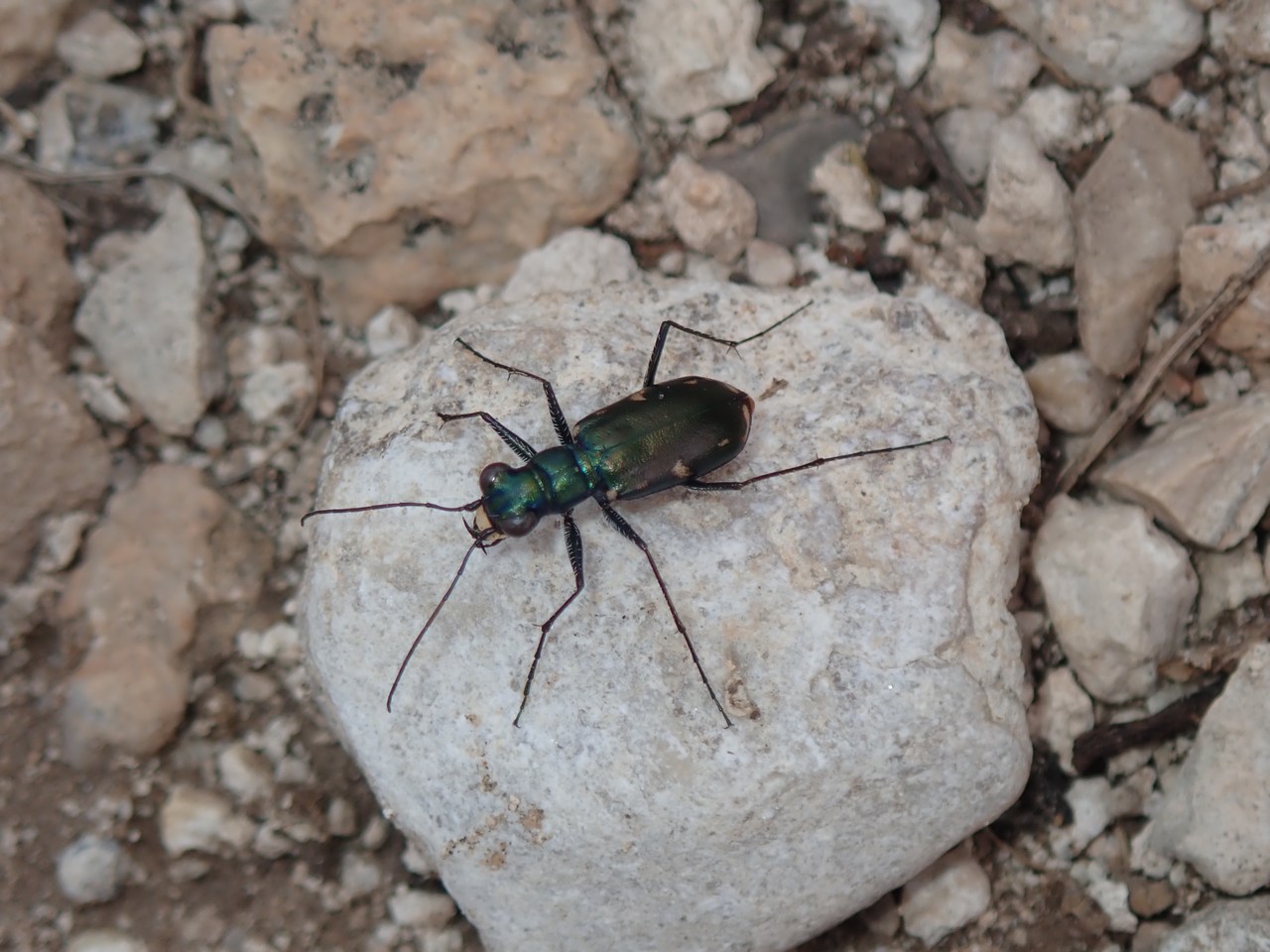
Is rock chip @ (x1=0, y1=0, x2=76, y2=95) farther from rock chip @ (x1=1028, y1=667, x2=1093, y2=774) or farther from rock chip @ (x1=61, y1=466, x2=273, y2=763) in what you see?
rock chip @ (x1=1028, y1=667, x2=1093, y2=774)

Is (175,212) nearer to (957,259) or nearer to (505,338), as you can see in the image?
(505,338)

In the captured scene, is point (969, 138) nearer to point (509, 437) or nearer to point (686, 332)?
point (686, 332)

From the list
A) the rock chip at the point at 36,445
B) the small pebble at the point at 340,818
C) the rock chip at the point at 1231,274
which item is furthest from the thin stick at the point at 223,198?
the rock chip at the point at 1231,274

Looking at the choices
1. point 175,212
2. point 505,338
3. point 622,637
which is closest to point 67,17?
point 175,212

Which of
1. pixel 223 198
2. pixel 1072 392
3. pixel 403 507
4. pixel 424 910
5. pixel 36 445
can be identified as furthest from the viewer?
pixel 223 198

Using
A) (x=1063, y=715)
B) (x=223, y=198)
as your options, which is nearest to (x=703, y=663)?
(x=1063, y=715)
